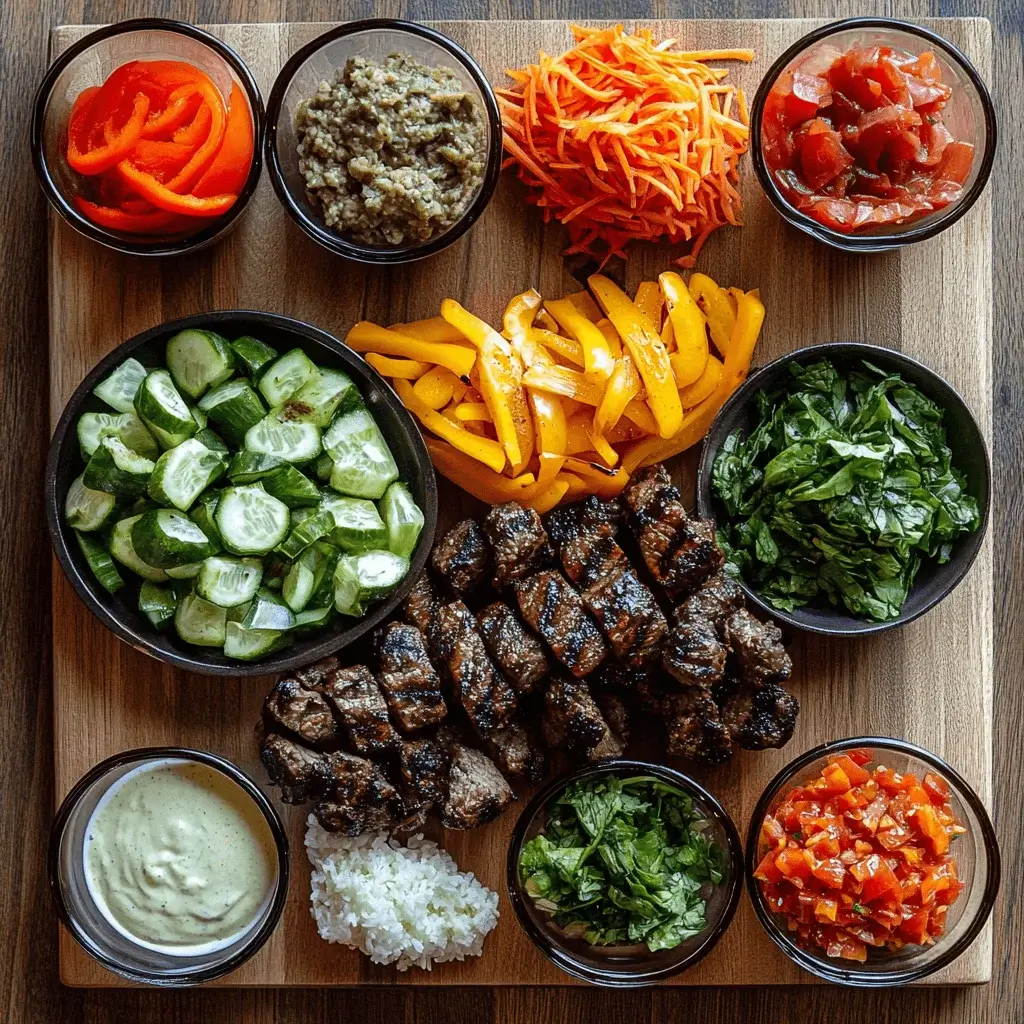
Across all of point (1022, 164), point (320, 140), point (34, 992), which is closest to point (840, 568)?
point (1022, 164)

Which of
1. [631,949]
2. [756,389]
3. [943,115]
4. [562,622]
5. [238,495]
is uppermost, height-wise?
[943,115]

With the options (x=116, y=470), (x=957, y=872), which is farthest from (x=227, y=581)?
(x=957, y=872)

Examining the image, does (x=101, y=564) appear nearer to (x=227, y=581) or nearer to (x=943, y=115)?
(x=227, y=581)

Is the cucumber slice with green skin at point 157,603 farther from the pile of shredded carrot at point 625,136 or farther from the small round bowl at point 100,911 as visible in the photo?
the pile of shredded carrot at point 625,136

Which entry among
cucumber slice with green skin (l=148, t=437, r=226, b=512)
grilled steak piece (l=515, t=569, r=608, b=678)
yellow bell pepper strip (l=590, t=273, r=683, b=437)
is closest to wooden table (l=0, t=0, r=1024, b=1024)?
cucumber slice with green skin (l=148, t=437, r=226, b=512)

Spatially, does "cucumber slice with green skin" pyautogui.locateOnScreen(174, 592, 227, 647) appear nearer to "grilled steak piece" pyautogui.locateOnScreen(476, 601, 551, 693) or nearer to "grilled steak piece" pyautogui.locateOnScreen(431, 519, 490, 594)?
"grilled steak piece" pyautogui.locateOnScreen(431, 519, 490, 594)

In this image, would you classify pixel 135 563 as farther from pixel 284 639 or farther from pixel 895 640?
pixel 895 640
